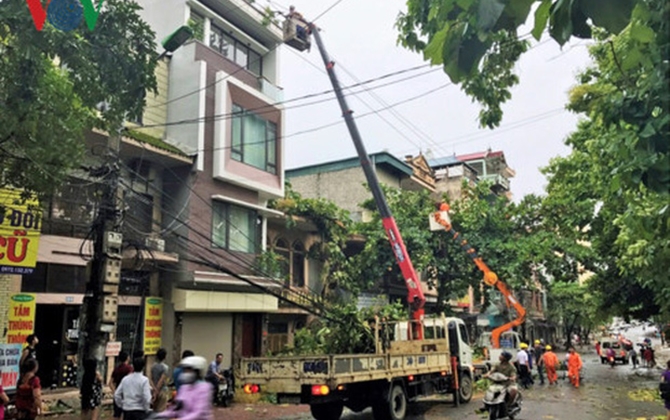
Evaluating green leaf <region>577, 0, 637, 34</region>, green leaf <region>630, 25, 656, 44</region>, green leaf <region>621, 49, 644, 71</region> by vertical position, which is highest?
green leaf <region>621, 49, 644, 71</region>

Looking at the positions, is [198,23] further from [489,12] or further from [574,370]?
[489,12]

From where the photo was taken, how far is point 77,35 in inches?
337

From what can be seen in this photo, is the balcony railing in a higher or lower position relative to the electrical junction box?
higher

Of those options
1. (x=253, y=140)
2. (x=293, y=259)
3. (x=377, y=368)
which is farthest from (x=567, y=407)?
(x=253, y=140)

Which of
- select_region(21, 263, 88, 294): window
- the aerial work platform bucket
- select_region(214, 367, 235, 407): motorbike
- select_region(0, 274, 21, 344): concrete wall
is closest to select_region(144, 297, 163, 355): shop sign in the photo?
select_region(21, 263, 88, 294): window

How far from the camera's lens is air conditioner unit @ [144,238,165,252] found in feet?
58.3

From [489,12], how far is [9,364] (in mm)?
13536

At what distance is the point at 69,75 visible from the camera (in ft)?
30.0

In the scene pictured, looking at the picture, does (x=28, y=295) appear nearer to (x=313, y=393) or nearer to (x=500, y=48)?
(x=313, y=393)

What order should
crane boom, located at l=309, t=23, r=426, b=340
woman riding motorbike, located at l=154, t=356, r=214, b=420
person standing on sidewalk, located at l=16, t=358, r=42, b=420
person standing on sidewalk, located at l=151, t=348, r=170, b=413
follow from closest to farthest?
woman riding motorbike, located at l=154, t=356, r=214, b=420 → person standing on sidewalk, located at l=16, t=358, r=42, b=420 → person standing on sidewalk, located at l=151, t=348, r=170, b=413 → crane boom, located at l=309, t=23, r=426, b=340

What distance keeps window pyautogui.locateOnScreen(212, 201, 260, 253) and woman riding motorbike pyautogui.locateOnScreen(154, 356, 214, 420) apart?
42.6 feet

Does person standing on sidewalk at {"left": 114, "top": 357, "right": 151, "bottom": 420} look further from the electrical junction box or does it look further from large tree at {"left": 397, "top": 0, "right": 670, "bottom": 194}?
large tree at {"left": 397, "top": 0, "right": 670, "bottom": 194}

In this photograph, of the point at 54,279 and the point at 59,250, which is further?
the point at 54,279

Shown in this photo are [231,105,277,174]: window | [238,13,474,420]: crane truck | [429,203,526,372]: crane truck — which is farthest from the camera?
[429,203,526,372]: crane truck
